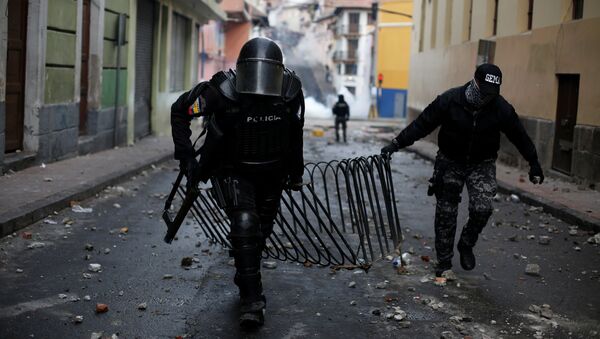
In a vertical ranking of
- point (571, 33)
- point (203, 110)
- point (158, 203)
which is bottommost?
point (158, 203)

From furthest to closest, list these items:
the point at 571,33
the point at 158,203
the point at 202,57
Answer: the point at 202,57 → the point at 571,33 → the point at 158,203

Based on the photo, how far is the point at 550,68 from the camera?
50.7 ft

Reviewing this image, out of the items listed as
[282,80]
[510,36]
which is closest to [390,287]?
[282,80]

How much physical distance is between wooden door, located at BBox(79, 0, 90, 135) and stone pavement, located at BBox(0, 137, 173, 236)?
2.60 feet

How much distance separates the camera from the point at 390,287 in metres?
6.16

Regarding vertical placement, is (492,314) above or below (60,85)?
below

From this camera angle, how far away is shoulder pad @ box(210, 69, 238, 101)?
16.4 feet

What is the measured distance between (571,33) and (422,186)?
396 centimetres

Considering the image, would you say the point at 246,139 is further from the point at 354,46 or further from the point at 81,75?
the point at 354,46

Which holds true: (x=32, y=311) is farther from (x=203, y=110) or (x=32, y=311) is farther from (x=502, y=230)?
(x=502, y=230)

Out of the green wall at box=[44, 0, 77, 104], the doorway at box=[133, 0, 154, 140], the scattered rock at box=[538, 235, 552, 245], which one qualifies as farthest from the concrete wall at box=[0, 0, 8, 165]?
the doorway at box=[133, 0, 154, 140]

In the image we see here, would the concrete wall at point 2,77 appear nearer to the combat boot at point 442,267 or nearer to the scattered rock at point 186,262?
the scattered rock at point 186,262

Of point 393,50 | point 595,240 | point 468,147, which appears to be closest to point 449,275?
point 468,147

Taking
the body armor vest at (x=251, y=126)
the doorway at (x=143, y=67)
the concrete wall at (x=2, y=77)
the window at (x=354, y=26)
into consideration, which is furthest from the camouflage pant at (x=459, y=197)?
the window at (x=354, y=26)
